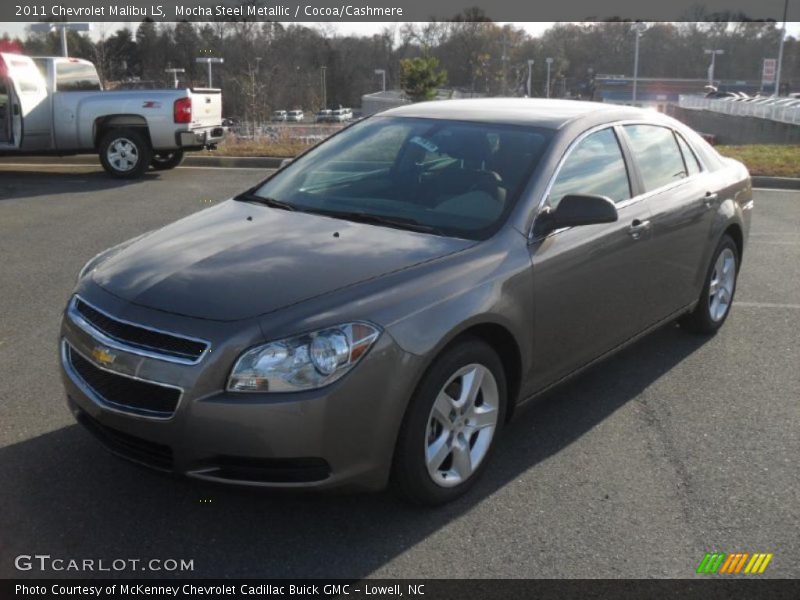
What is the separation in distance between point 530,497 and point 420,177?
1679 millimetres

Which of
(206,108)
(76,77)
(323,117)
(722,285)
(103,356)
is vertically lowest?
(722,285)

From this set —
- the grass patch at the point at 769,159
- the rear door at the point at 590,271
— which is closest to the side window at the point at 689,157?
the rear door at the point at 590,271

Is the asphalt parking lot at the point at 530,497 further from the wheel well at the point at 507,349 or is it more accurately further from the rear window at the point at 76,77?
the rear window at the point at 76,77

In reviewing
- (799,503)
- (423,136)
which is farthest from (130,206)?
(799,503)

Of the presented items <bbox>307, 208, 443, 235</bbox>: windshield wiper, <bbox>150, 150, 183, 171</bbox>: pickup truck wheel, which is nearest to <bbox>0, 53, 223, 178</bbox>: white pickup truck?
<bbox>150, 150, 183, 171</bbox>: pickup truck wheel

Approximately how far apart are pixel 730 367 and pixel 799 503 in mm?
1729

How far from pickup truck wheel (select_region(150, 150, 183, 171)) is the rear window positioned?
1560mm

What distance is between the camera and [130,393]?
3.04 m

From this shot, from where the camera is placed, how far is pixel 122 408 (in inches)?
120

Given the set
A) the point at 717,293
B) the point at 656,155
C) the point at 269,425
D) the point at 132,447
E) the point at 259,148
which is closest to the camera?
the point at 269,425

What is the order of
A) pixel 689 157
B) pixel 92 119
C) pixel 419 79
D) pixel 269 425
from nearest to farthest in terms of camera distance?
pixel 269 425 → pixel 689 157 → pixel 92 119 → pixel 419 79

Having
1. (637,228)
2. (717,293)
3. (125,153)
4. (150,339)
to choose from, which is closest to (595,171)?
(637,228)

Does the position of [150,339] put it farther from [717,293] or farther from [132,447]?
[717,293]

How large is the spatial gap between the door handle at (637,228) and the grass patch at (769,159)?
432 inches
